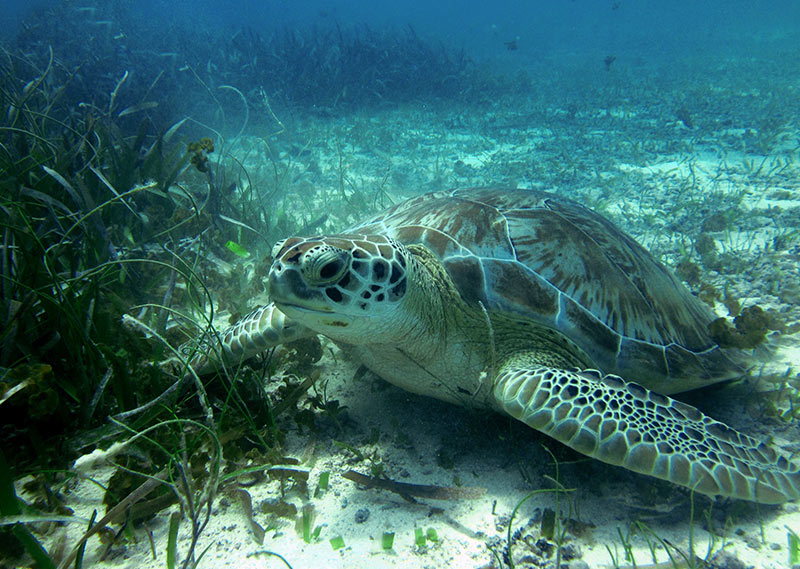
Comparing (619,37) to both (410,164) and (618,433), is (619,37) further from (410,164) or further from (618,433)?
(618,433)

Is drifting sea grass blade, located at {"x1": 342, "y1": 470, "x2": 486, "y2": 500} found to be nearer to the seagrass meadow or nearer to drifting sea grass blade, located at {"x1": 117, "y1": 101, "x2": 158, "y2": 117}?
the seagrass meadow

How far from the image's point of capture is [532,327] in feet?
7.23

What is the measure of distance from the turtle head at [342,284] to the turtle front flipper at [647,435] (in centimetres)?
70

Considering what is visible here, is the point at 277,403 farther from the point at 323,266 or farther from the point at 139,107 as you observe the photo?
the point at 139,107

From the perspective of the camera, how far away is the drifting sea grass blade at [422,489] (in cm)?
171

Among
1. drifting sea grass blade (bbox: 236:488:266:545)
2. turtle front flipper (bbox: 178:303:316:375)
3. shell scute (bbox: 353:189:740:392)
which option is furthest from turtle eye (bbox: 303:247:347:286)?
drifting sea grass blade (bbox: 236:488:266:545)

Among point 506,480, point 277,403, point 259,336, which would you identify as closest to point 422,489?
point 506,480

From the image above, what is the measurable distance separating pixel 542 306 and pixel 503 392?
0.56 m

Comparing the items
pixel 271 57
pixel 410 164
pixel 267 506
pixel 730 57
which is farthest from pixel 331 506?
pixel 730 57

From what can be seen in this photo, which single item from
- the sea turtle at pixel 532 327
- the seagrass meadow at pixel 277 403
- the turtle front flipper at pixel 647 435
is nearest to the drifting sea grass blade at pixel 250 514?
the seagrass meadow at pixel 277 403

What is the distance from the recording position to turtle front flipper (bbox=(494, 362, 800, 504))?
158 centimetres

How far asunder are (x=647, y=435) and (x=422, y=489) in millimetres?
957

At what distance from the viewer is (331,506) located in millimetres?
1683

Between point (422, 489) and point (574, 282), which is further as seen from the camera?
point (574, 282)
